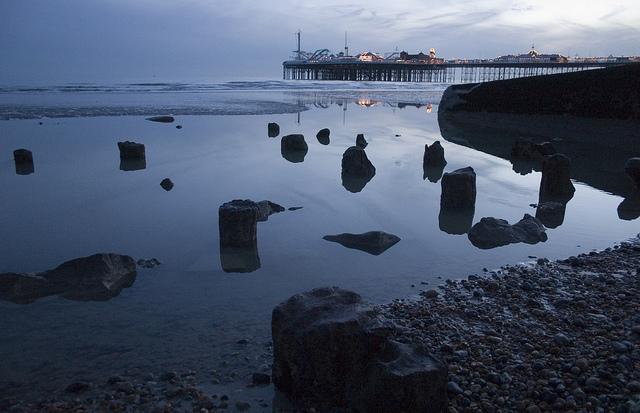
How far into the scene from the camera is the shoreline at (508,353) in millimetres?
2865

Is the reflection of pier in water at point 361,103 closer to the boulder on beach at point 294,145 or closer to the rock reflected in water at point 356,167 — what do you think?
the boulder on beach at point 294,145

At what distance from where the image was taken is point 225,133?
15273 mm

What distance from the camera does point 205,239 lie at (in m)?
5.78

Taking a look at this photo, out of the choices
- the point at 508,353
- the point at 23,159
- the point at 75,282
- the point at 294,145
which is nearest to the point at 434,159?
the point at 294,145

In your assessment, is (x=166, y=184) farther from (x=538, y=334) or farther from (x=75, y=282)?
(x=538, y=334)

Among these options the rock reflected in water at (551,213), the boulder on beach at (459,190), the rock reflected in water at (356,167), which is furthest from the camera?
the rock reflected in water at (356,167)

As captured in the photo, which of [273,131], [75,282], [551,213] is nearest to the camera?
[75,282]

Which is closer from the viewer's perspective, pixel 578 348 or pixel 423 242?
pixel 578 348

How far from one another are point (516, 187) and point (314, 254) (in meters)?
5.19

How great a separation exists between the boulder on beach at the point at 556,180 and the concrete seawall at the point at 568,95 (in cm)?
760

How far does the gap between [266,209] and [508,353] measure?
4039 millimetres

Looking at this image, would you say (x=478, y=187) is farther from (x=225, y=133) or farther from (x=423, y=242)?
(x=225, y=133)

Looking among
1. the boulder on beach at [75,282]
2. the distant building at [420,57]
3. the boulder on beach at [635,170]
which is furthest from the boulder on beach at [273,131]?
the distant building at [420,57]

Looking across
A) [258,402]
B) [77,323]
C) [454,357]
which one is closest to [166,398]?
[258,402]
